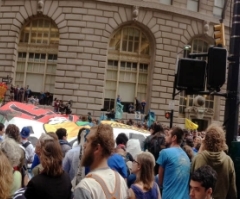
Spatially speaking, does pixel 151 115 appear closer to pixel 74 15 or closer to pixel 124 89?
pixel 124 89

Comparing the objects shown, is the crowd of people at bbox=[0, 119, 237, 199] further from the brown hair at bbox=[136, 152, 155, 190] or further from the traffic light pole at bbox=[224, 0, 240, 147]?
the traffic light pole at bbox=[224, 0, 240, 147]

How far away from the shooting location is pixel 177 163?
5.97m

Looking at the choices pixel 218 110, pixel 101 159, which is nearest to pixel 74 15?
pixel 218 110

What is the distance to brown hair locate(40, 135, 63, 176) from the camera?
166 inches

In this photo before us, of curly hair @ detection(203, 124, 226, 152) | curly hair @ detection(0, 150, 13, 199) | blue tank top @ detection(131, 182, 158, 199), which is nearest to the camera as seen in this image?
curly hair @ detection(0, 150, 13, 199)

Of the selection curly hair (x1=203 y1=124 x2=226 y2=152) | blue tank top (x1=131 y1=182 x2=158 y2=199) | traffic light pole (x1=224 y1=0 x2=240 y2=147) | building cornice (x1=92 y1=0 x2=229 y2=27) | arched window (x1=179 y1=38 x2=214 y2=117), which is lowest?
blue tank top (x1=131 y1=182 x2=158 y2=199)

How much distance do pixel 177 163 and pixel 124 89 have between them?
82.0 ft

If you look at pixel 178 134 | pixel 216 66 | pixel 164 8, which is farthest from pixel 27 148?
pixel 164 8

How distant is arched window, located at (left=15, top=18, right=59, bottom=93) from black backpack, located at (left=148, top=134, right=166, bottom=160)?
2266 cm

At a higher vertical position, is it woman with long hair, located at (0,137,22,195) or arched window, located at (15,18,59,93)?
arched window, located at (15,18,59,93)

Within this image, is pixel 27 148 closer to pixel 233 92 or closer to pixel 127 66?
pixel 233 92

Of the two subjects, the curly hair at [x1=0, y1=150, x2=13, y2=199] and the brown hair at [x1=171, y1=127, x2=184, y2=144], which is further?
the brown hair at [x1=171, y1=127, x2=184, y2=144]

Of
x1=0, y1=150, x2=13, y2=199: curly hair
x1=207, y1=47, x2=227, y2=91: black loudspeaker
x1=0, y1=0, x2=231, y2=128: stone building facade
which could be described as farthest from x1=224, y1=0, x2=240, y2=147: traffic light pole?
x1=0, y1=0, x2=231, y2=128: stone building facade

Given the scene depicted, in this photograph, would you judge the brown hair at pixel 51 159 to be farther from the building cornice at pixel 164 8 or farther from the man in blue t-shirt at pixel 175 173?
the building cornice at pixel 164 8
